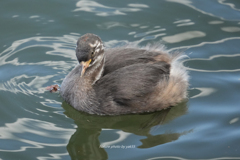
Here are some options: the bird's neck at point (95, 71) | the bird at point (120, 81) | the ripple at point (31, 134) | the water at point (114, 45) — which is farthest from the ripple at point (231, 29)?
the ripple at point (31, 134)

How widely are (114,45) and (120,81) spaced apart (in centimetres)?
201

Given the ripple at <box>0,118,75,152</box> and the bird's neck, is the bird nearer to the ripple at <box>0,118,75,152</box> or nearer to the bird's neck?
the bird's neck

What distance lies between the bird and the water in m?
0.19

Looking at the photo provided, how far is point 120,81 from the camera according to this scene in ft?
24.0

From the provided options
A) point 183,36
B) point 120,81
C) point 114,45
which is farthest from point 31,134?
point 183,36

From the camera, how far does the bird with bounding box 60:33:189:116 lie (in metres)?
7.32

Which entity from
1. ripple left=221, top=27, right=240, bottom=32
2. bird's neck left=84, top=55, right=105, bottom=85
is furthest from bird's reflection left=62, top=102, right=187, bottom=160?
ripple left=221, top=27, right=240, bottom=32

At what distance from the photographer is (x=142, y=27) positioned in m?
9.81

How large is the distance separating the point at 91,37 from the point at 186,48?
2.74 metres

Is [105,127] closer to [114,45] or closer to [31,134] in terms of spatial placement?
[31,134]

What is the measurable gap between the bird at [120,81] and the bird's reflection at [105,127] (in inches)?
3.9

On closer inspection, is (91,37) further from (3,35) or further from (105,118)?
(3,35)

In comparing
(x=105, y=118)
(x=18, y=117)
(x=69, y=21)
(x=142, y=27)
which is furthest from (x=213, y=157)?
(x=69, y=21)

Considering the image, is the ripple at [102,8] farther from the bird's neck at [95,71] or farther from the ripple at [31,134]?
the ripple at [31,134]
